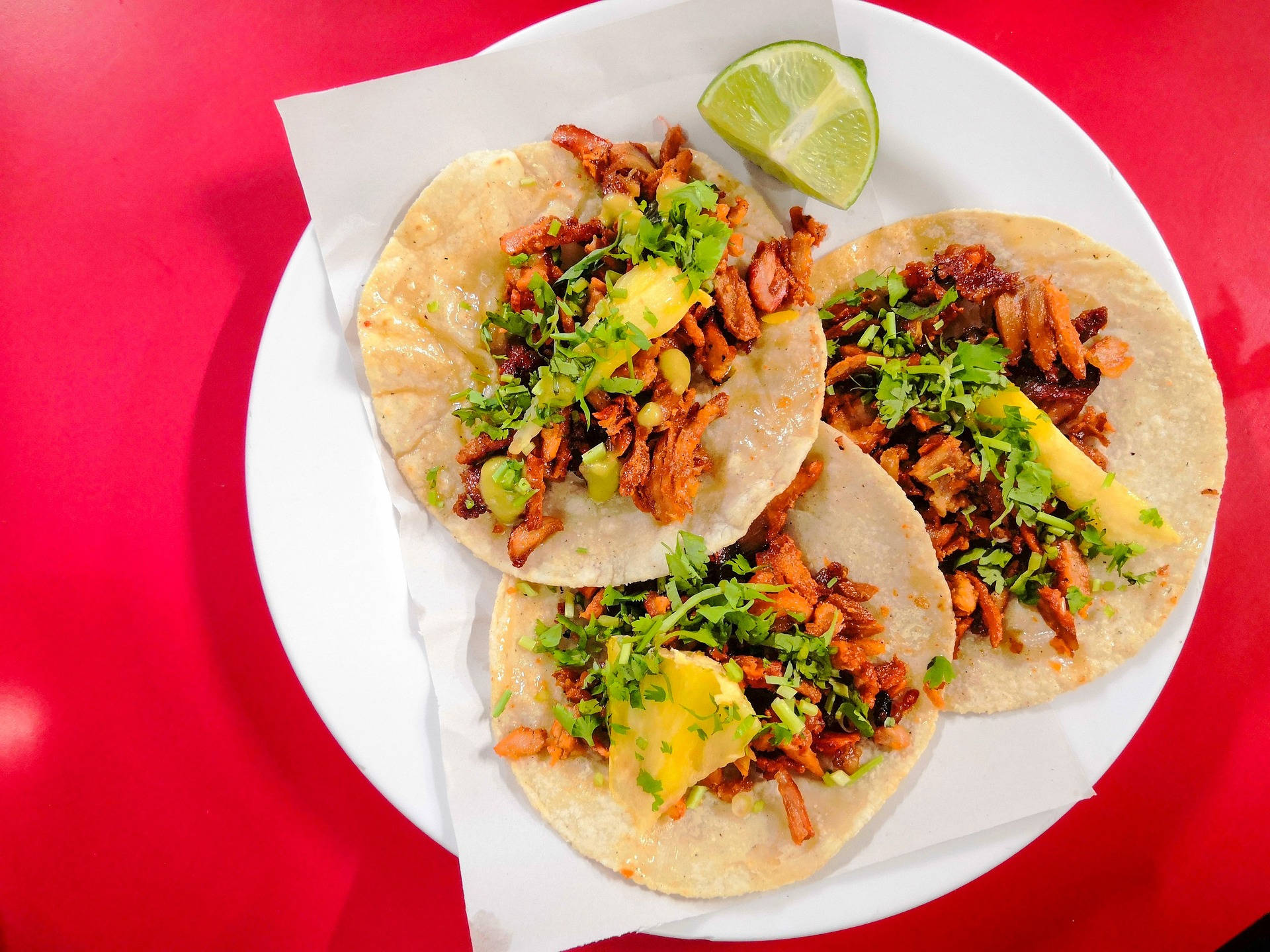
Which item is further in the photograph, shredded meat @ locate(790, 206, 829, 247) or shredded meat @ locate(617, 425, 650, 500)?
shredded meat @ locate(790, 206, 829, 247)

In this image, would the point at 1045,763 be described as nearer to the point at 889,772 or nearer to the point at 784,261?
the point at 889,772

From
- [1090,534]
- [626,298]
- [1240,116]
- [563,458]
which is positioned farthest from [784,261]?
[1240,116]

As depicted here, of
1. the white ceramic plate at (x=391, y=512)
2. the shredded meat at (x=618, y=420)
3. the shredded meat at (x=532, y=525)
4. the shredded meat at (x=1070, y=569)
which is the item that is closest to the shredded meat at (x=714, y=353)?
the shredded meat at (x=618, y=420)

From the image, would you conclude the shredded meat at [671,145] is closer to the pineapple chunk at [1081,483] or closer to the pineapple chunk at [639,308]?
the pineapple chunk at [639,308]

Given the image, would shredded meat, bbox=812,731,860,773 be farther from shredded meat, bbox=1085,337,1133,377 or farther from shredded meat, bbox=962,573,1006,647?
shredded meat, bbox=1085,337,1133,377

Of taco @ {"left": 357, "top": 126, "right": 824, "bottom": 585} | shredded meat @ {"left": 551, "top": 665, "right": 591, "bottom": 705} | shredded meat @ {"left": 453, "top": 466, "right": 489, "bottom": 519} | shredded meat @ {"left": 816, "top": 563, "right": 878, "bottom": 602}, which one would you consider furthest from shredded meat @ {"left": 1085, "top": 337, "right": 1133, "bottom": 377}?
shredded meat @ {"left": 453, "top": 466, "right": 489, "bottom": 519}

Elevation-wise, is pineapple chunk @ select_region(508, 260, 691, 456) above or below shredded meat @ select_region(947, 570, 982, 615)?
above

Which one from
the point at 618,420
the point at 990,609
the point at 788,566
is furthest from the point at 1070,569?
the point at 618,420
